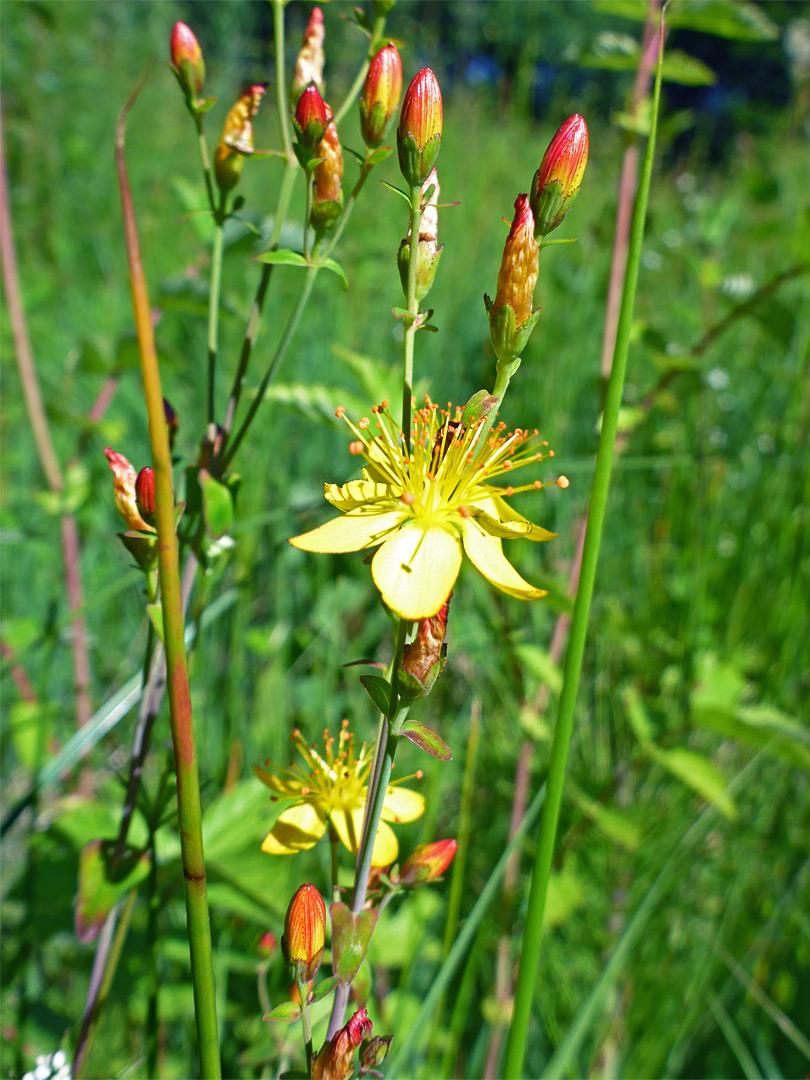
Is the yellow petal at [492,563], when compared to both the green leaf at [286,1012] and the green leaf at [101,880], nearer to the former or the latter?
the green leaf at [286,1012]

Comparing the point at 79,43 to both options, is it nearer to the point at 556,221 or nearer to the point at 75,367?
the point at 75,367

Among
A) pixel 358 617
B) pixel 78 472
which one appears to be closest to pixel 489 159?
pixel 358 617

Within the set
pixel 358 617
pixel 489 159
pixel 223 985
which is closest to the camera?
pixel 223 985

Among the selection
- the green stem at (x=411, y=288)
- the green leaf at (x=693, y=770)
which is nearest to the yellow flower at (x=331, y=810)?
the green stem at (x=411, y=288)

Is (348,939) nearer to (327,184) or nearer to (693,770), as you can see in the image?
(327,184)

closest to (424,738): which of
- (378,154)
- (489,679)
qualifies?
(378,154)

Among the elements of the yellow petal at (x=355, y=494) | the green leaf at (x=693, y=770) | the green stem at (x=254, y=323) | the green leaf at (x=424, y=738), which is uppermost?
the green stem at (x=254, y=323)

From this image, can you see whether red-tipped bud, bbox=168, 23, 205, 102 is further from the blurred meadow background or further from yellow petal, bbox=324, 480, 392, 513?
yellow petal, bbox=324, 480, 392, 513
